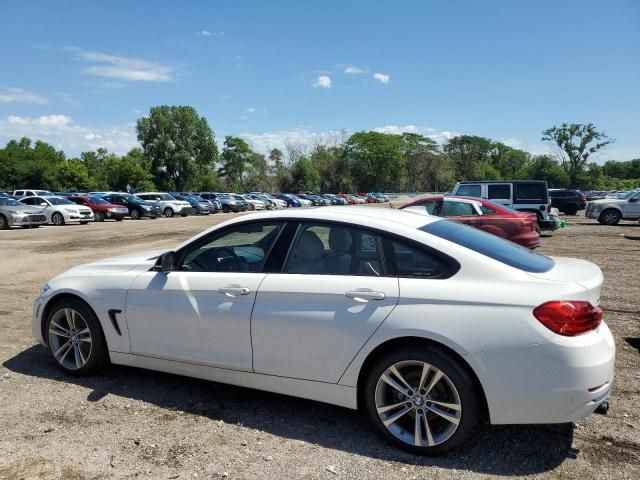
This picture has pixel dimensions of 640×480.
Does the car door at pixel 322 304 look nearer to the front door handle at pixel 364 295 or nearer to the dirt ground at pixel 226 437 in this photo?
the front door handle at pixel 364 295

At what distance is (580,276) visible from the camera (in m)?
3.19

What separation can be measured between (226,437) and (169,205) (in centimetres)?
3581

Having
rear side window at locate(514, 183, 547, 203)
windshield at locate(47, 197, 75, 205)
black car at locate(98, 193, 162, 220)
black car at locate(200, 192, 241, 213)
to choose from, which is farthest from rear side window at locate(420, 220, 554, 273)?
black car at locate(200, 192, 241, 213)

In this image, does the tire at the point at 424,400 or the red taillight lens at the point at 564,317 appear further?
the tire at the point at 424,400

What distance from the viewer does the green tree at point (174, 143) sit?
80.2 metres

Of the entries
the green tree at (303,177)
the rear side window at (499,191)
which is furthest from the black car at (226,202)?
the green tree at (303,177)

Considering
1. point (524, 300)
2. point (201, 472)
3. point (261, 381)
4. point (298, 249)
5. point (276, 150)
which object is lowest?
point (201, 472)

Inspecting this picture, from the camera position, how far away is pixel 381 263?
3320mm

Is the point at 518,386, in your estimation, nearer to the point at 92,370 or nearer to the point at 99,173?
the point at 92,370

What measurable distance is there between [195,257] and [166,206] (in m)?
34.9

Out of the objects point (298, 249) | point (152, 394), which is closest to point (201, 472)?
point (152, 394)

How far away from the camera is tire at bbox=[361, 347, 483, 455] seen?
2.96 metres

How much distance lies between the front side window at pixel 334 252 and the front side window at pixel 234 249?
0.25m

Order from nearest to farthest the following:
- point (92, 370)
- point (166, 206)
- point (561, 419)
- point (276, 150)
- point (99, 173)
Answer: point (561, 419) → point (92, 370) → point (166, 206) → point (99, 173) → point (276, 150)
